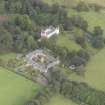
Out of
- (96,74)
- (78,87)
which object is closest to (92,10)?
(96,74)

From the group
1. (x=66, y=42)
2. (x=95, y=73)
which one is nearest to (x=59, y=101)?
(x=95, y=73)

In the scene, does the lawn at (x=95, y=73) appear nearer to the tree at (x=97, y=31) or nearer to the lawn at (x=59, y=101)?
the lawn at (x=59, y=101)

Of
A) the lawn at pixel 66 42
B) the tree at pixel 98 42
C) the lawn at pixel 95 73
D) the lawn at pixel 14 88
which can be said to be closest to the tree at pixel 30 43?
the lawn at pixel 66 42

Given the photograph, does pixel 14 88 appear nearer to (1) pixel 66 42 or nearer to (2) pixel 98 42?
(1) pixel 66 42

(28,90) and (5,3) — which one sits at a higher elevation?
(5,3)

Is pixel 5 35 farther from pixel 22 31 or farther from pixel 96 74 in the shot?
pixel 96 74

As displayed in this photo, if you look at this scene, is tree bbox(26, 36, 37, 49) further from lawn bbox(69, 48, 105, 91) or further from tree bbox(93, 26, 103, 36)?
tree bbox(93, 26, 103, 36)

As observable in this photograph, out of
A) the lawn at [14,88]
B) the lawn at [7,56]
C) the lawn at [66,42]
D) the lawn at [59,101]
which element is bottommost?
the lawn at [59,101]
